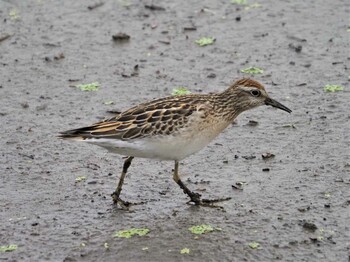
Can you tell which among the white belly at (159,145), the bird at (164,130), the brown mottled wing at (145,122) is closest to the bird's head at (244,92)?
the bird at (164,130)

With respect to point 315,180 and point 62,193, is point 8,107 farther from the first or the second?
point 315,180

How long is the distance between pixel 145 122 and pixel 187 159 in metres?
1.44

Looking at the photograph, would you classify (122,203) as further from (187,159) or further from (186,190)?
(187,159)

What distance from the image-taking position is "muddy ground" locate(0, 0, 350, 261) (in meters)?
8.09

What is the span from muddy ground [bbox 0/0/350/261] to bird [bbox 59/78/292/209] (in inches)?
19.9

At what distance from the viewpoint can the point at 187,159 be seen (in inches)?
386

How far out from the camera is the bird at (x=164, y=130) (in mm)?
8391

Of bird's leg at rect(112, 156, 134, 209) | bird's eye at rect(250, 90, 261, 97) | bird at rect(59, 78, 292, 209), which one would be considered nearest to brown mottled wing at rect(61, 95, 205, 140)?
bird at rect(59, 78, 292, 209)

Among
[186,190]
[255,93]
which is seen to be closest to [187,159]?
[186,190]

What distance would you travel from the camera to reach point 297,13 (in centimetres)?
1312

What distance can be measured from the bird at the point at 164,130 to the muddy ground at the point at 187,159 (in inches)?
19.9

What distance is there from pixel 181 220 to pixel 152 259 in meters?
0.84

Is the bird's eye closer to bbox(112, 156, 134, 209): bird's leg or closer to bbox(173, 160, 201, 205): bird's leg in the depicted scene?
bbox(173, 160, 201, 205): bird's leg

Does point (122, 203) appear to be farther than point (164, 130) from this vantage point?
Yes
